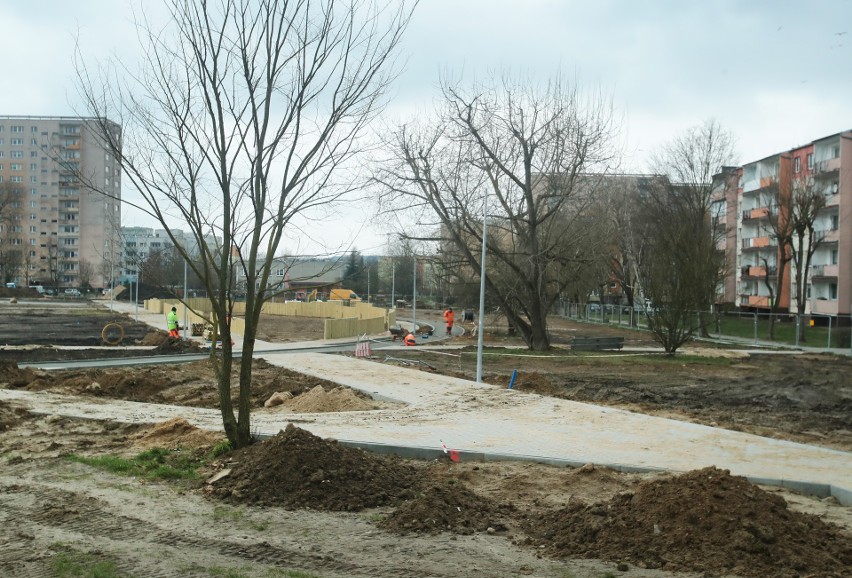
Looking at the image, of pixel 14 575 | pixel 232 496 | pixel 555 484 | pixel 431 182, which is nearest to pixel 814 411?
pixel 555 484

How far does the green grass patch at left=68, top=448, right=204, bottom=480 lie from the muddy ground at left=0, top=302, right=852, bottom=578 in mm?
210

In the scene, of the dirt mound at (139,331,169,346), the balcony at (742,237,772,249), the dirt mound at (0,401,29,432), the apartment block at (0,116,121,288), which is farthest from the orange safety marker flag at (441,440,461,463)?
the apartment block at (0,116,121,288)

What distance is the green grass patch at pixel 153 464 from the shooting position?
8.70 metres

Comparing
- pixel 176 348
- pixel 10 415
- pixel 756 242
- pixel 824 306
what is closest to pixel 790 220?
pixel 824 306

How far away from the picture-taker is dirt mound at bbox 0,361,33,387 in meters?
18.9

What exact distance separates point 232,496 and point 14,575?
2493 mm

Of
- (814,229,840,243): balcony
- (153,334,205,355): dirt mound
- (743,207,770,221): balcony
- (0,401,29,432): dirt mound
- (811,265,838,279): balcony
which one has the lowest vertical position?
(153,334,205,355): dirt mound

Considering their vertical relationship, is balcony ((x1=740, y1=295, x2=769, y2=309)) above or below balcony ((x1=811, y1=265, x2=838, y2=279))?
below

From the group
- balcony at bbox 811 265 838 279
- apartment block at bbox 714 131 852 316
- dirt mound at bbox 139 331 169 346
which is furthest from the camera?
balcony at bbox 811 265 838 279

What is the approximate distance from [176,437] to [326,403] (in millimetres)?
4483

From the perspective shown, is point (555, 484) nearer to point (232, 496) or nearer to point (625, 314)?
point (232, 496)

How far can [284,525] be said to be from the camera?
682cm

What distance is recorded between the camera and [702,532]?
612cm

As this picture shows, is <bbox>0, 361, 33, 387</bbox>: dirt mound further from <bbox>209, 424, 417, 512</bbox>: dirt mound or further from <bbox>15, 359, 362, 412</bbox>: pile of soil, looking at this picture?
<bbox>209, 424, 417, 512</bbox>: dirt mound
